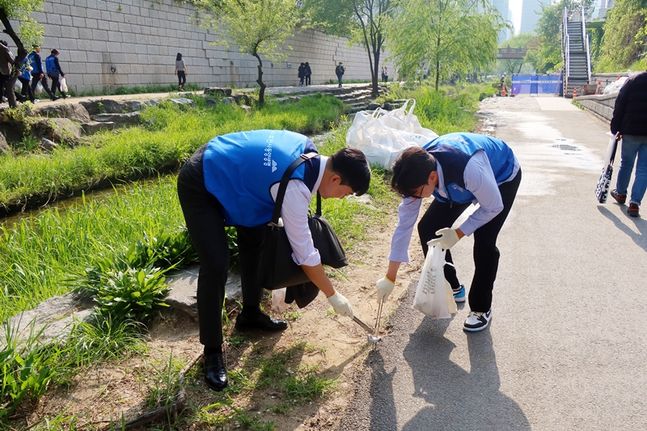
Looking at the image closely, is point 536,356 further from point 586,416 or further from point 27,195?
point 27,195

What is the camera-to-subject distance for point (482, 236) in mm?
2889

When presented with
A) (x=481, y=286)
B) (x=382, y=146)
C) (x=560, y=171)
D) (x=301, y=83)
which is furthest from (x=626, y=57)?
(x=481, y=286)

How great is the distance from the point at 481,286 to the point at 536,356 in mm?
513

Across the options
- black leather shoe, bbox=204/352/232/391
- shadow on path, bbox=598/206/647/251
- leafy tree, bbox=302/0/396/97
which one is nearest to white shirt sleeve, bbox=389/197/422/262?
black leather shoe, bbox=204/352/232/391

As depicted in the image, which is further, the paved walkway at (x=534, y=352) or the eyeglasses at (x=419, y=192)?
the eyeglasses at (x=419, y=192)

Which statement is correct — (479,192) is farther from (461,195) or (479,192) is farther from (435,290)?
(435,290)

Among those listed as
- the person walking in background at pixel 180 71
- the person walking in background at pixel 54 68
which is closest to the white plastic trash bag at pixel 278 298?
the person walking in background at pixel 54 68

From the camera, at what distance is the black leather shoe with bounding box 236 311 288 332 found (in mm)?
2975

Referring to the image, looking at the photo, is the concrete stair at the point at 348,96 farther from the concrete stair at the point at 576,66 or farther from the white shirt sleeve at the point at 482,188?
the white shirt sleeve at the point at 482,188

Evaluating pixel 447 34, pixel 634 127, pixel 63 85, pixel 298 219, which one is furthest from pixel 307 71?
pixel 298 219

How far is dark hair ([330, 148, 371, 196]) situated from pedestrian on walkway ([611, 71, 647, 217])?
4401 millimetres

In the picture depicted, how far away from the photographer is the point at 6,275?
12.8 ft

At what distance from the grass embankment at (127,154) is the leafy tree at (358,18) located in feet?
45.8

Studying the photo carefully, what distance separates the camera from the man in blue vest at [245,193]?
2.23 meters
